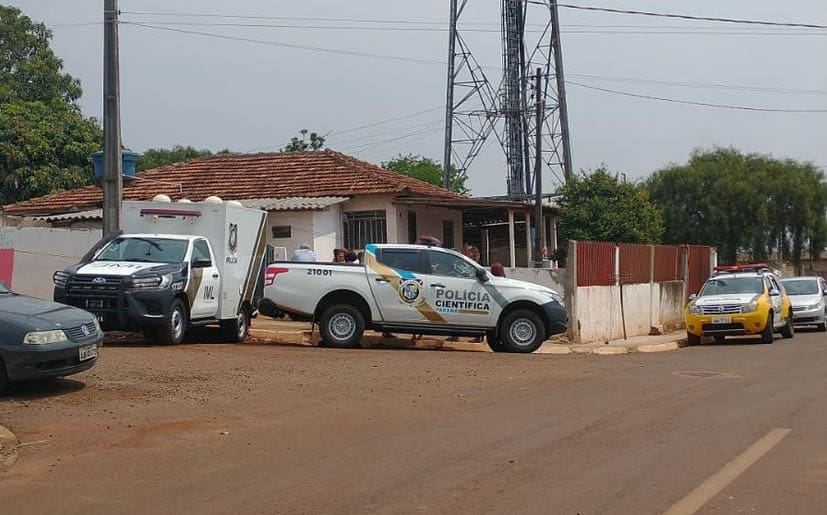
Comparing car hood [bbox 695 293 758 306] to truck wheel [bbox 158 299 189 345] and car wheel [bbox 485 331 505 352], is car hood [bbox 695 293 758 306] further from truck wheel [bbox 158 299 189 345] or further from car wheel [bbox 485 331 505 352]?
truck wheel [bbox 158 299 189 345]

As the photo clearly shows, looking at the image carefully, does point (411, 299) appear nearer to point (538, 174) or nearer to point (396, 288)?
point (396, 288)

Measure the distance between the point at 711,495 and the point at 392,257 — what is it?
1126 cm

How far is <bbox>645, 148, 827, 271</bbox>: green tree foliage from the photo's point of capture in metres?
49.8

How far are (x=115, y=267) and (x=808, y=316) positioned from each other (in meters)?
19.1

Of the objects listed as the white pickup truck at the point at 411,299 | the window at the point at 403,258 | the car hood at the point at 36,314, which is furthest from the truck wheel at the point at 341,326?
the car hood at the point at 36,314

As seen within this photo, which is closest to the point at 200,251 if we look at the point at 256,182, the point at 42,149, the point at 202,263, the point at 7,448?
the point at 202,263

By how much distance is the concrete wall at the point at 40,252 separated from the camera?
2058 centimetres

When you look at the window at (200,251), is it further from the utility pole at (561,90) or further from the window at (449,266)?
the utility pole at (561,90)

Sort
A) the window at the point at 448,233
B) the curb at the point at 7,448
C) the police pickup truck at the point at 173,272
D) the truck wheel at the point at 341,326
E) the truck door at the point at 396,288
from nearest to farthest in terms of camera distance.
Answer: the curb at the point at 7,448 < the police pickup truck at the point at 173,272 < the truck wheel at the point at 341,326 < the truck door at the point at 396,288 < the window at the point at 448,233

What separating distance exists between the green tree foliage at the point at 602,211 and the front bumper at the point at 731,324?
1461cm

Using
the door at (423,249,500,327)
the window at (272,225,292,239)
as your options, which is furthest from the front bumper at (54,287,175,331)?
the window at (272,225,292,239)

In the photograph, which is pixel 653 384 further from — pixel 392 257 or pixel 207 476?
pixel 207 476

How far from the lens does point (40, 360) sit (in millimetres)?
9984

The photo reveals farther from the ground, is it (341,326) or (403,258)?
(403,258)
